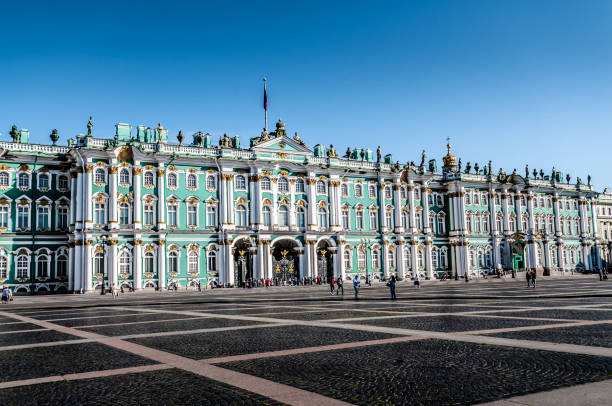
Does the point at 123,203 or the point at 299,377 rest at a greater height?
the point at 123,203

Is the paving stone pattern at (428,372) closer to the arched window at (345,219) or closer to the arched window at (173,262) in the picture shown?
the arched window at (173,262)

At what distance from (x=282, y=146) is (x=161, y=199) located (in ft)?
51.4

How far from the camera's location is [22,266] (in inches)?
2111

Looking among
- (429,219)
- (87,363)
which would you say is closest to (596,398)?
(87,363)

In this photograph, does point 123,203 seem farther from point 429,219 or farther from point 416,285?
point 429,219

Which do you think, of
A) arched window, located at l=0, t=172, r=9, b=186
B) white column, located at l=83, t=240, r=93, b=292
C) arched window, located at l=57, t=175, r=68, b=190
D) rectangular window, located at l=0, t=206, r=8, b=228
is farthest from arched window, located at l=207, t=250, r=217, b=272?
arched window, located at l=0, t=172, r=9, b=186

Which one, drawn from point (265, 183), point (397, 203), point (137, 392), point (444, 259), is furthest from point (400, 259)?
point (137, 392)

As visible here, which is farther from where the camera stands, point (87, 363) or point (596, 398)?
point (87, 363)

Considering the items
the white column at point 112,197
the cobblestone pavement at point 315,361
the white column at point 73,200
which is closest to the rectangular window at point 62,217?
the white column at point 73,200

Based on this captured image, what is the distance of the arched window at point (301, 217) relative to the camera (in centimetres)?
6494

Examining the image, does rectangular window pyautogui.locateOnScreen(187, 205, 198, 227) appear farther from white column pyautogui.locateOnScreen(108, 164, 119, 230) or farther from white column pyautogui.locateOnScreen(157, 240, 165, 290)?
white column pyautogui.locateOnScreen(108, 164, 119, 230)

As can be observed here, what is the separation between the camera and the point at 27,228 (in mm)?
54312

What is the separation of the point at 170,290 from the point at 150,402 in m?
49.2

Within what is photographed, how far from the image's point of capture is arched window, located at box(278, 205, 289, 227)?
2510 inches
